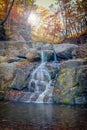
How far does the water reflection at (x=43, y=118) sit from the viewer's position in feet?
33.3

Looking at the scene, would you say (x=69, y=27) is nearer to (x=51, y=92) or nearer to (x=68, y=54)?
(x=68, y=54)

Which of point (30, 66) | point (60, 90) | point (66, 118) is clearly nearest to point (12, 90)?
point (30, 66)

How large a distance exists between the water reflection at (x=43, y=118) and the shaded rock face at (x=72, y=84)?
2396 millimetres

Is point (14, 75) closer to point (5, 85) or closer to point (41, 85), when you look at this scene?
point (5, 85)

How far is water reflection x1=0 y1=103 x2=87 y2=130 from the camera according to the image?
10150 millimetres

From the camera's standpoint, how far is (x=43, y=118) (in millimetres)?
11656

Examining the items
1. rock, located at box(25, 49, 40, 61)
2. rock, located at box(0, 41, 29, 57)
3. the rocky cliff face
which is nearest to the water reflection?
the rocky cliff face

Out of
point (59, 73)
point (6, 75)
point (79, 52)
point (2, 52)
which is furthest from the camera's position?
point (2, 52)

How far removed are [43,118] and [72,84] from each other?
19.6 feet

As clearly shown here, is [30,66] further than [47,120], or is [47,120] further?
[30,66]

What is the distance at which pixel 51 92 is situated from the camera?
17672 millimetres

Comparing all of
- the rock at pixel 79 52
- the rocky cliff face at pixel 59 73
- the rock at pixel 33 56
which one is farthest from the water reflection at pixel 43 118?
the rock at pixel 33 56

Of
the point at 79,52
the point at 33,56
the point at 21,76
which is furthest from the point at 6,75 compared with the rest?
the point at 79,52

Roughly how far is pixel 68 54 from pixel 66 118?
12865mm
